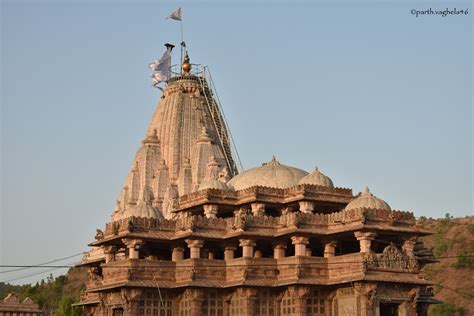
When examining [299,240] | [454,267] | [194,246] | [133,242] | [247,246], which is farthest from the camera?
[454,267]

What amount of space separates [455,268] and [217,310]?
6659 cm

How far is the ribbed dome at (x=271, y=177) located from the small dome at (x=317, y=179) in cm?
153

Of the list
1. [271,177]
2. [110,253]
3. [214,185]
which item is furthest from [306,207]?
[110,253]

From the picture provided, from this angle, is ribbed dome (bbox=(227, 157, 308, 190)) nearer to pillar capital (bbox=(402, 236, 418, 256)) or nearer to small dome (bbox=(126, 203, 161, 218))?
small dome (bbox=(126, 203, 161, 218))

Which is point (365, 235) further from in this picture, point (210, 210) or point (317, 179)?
point (210, 210)

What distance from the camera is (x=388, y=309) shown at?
5394cm

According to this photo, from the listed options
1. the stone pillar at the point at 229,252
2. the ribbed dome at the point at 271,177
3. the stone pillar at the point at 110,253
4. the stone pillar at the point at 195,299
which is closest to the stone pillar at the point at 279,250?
the stone pillar at the point at 229,252

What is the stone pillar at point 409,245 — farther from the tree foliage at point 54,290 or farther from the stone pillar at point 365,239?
the tree foliage at point 54,290

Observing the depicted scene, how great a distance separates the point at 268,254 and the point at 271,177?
576cm

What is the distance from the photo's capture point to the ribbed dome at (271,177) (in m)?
61.6

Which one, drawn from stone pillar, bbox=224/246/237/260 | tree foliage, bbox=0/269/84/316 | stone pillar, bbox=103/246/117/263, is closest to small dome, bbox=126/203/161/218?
stone pillar, bbox=103/246/117/263

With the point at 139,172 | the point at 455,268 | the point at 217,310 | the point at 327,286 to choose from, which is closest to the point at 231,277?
the point at 217,310

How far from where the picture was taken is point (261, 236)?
55.5m

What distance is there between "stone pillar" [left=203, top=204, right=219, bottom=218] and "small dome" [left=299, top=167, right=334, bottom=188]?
6259mm
